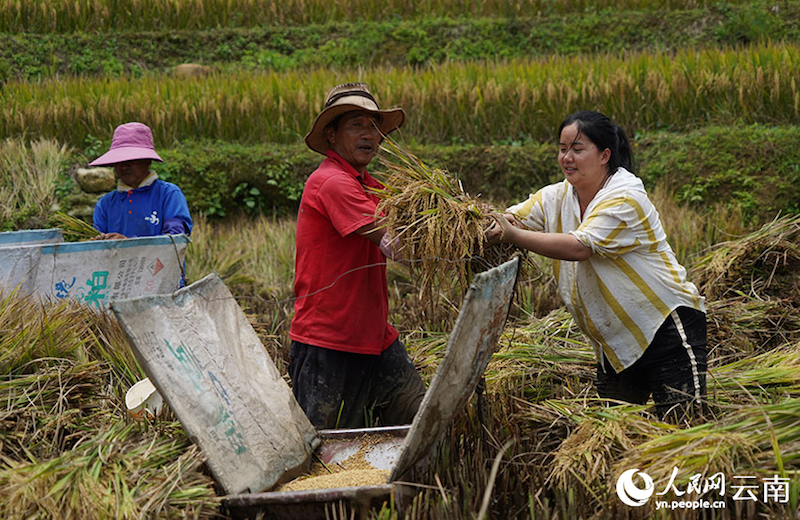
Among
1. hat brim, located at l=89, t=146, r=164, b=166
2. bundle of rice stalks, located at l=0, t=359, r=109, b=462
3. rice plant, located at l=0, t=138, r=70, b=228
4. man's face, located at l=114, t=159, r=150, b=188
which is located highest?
hat brim, located at l=89, t=146, r=164, b=166

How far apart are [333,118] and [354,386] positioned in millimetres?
1105

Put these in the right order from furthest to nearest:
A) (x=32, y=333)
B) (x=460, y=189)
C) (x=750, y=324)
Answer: (x=750, y=324) < (x=32, y=333) < (x=460, y=189)

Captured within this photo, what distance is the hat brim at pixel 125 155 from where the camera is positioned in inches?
171

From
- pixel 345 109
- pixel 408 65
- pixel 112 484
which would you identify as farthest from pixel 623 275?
pixel 408 65

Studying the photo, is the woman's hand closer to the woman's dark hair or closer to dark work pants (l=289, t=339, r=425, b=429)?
the woman's dark hair

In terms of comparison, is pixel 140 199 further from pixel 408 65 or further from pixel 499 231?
pixel 408 65

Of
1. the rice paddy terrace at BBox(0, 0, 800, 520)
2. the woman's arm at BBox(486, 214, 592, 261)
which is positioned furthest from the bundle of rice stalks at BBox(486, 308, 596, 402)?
the woman's arm at BBox(486, 214, 592, 261)

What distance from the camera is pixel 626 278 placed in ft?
9.60

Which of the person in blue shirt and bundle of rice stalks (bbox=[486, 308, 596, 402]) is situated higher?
the person in blue shirt

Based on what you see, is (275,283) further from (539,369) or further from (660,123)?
(660,123)

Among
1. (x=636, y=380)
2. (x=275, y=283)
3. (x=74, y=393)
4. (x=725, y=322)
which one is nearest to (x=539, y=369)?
(x=636, y=380)

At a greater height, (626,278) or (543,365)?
(626,278)

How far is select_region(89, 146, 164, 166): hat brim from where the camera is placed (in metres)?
4.33

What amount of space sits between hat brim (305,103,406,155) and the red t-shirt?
155 mm
